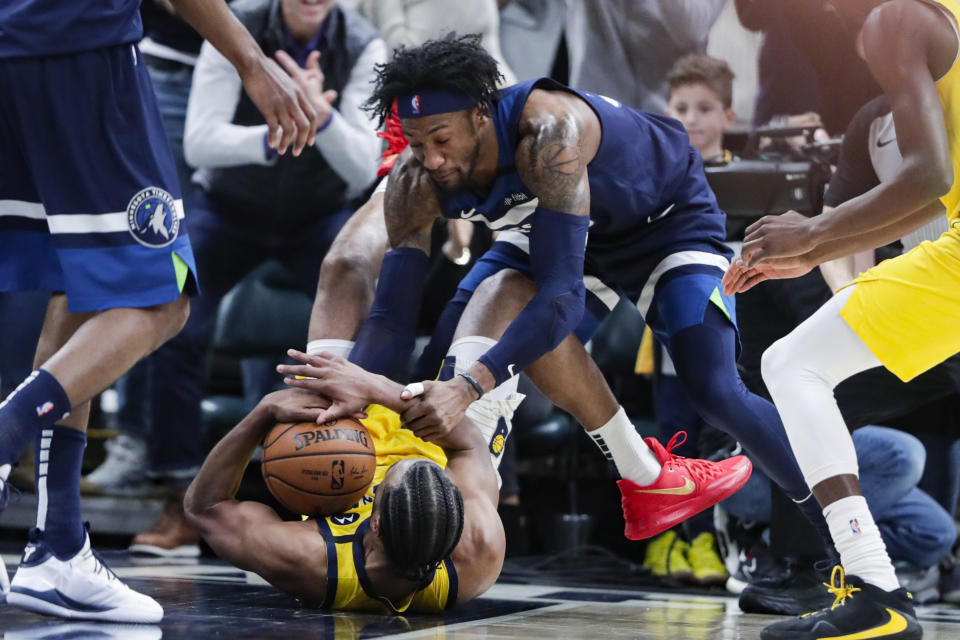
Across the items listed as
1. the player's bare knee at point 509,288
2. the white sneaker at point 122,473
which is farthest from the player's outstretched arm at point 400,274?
the white sneaker at point 122,473

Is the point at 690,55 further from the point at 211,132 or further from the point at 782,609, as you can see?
the point at 782,609

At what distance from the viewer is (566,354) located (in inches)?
142

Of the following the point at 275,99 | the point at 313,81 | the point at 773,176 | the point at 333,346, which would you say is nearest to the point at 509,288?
the point at 333,346

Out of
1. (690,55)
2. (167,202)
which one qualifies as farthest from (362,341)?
(690,55)

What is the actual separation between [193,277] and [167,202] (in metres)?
0.21

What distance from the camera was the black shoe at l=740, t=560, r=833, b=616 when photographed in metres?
3.60

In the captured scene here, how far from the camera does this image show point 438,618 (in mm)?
3119

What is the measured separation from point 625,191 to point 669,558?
68.0 inches

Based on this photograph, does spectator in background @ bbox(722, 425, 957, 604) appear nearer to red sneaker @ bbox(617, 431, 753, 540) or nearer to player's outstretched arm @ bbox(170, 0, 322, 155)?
red sneaker @ bbox(617, 431, 753, 540)

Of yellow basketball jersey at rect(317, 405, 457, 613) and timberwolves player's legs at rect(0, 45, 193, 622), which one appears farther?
yellow basketball jersey at rect(317, 405, 457, 613)

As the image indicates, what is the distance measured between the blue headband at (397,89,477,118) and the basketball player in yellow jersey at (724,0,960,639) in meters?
0.94

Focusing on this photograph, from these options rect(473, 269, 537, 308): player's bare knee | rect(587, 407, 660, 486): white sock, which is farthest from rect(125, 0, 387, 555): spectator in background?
rect(587, 407, 660, 486): white sock

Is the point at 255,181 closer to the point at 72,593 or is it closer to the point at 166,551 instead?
the point at 166,551

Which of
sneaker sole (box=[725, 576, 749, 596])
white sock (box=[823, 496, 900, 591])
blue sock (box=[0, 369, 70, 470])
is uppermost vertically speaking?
blue sock (box=[0, 369, 70, 470])
